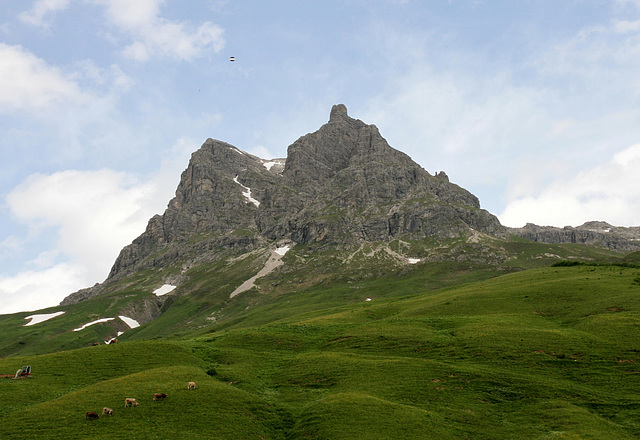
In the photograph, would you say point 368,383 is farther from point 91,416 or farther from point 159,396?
point 91,416

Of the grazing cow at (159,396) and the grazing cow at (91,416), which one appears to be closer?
the grazing cow at (91,416)

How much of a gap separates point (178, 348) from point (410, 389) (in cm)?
3686

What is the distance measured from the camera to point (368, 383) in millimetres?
46688

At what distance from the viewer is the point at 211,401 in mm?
40469

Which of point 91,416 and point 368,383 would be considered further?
point 368,383

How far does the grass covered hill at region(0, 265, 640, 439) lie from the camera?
117 ft

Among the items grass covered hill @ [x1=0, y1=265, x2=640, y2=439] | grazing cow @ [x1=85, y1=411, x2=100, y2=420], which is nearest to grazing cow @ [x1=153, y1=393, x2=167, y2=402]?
grass covered hill @ [x1=0, y1=265, x2=640, y2=439]

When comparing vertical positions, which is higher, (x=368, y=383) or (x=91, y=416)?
(x=91, y=416)

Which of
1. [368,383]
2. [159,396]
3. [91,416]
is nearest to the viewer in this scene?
[91,416]

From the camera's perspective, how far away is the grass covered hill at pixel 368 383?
3569 cm

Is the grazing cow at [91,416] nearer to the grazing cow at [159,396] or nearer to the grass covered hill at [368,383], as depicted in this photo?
the grass covered hill at [368,383]

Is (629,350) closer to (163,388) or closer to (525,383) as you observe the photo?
(525,383)

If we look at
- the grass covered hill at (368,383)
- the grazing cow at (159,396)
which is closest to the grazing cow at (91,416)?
the grass covered hill at (368,383)

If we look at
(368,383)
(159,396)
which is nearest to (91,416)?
(159,396)
